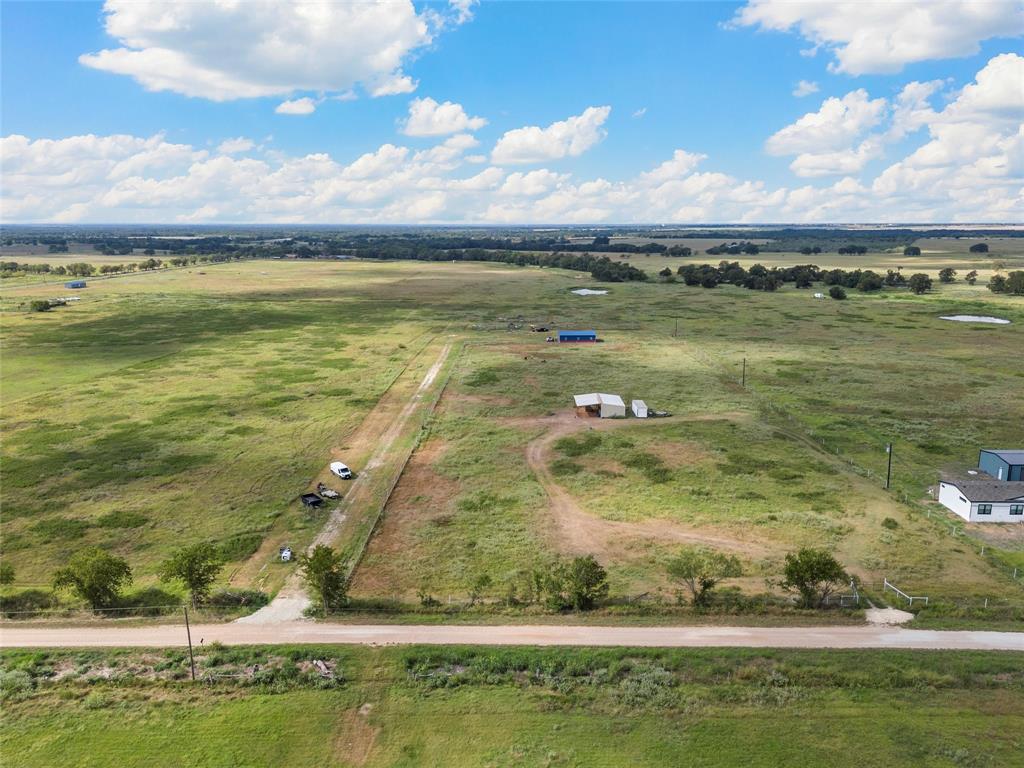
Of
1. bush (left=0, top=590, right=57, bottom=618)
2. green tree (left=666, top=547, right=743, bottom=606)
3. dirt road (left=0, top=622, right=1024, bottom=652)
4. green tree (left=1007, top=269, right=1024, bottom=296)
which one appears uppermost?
green tree (left=1007, top=269, right=1024, bottom=296)

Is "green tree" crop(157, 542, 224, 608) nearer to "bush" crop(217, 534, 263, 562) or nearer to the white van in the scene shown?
"bush" crop(217, 534, 263, 562)

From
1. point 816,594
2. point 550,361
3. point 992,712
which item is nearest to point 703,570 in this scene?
point 816,594

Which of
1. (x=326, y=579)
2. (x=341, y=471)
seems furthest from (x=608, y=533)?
(x=341, y=471)

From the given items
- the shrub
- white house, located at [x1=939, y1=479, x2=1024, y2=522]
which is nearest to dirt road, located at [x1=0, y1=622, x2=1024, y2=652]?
the shrub

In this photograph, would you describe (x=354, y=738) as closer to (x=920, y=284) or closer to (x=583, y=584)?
(x=583, y=584)

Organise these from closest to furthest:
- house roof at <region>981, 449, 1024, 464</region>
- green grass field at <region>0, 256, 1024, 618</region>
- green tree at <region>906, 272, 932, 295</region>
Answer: green grass field at <region>0, 256, 1024, 618</region>
house roof at <region>981, 449, 1024, 464</region>
green tree at <region>906, 272, 932, 295</region>

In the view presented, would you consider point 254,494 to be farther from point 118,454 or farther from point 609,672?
point 609,672

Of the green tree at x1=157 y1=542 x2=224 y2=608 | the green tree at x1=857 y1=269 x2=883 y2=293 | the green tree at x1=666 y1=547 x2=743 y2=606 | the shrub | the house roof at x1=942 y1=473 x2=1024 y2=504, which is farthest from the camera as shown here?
the green tree at x1=857 y1=269 x2=883 y2=293
